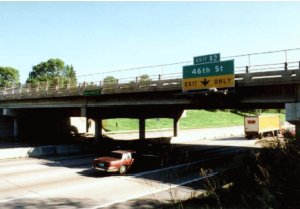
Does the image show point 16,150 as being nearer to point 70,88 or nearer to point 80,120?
point 70,88

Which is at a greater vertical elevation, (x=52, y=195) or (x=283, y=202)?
(x=283, y=202)

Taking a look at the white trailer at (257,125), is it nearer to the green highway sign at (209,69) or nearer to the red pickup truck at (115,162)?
the green highway sign at (209,69)

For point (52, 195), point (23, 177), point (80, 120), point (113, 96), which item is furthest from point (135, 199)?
point (80, 120)

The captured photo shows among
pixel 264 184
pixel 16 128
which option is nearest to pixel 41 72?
pixel 16 128

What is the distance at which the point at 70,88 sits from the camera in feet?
126

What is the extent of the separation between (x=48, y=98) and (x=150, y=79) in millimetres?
20018

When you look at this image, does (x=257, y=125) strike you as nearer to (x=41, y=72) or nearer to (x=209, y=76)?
(x=209, y=76)

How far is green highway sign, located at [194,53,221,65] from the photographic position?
24.7 meters

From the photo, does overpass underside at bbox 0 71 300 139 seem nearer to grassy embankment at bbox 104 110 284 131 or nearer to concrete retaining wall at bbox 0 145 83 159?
concrete retaining wall at bbox 0 145 83 159

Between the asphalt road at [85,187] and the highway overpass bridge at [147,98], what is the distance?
602 cm

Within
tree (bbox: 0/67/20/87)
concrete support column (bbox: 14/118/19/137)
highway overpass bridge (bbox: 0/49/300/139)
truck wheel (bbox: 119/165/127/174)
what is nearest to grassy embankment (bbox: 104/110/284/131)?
highway overpass bridge (bbox: 0/49/300/139)

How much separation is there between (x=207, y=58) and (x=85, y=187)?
43.5 ft

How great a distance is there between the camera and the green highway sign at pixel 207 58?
24719mm

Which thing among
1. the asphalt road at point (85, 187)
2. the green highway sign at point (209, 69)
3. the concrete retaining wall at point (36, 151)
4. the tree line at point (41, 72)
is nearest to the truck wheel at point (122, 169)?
the asphalt road at point (85, 187)
